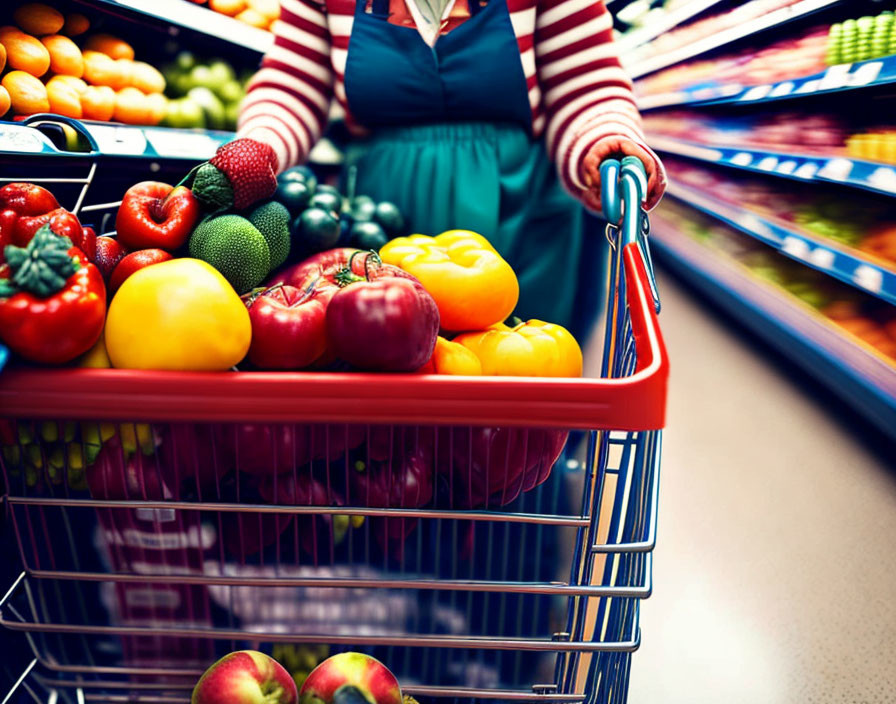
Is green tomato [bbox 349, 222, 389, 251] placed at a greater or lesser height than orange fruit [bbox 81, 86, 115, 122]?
lesser

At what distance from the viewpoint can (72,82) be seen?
5.02 ft

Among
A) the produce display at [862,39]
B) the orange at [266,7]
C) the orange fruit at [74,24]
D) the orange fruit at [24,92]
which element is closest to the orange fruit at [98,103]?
the orange fruit at [74,24]

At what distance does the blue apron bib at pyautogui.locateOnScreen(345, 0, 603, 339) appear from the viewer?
125 cm

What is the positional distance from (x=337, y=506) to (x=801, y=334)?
2.79 metres

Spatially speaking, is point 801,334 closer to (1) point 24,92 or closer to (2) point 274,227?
(2) point 274,227

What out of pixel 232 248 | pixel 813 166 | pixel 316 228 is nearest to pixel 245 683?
pixel 232 248

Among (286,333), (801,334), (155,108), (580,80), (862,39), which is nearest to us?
(286,333)

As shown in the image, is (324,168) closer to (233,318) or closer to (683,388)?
(233,318)

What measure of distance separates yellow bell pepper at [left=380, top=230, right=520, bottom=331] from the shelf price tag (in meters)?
1.98

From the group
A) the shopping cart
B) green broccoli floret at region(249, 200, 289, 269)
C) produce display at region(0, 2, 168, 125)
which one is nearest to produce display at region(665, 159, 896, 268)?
the shopping cart

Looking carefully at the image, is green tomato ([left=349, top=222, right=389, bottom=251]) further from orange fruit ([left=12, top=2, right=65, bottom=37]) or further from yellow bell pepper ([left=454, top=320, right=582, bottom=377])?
orange fruit ([left=12, top=2, right=65, bottom=37])

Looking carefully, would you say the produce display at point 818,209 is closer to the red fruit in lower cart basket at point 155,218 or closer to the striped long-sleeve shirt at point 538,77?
the striped long-sleeve shirt at point 538,77

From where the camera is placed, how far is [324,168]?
2125 mm

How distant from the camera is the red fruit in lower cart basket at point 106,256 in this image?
0.83 m
